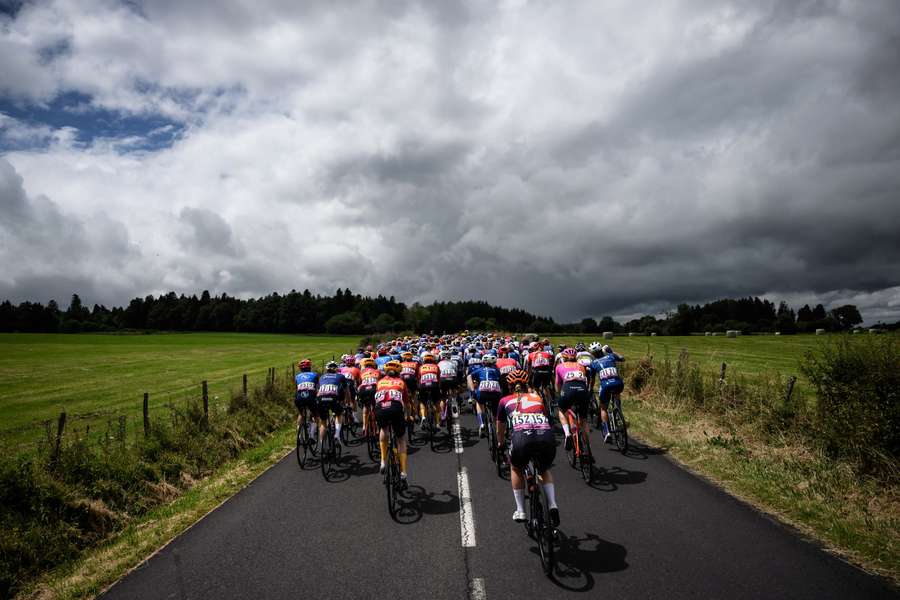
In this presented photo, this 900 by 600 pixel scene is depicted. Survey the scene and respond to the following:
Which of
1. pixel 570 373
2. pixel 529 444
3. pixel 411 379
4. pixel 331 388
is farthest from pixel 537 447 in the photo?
pixel 411 379

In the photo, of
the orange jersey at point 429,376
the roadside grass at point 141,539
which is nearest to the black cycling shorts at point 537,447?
the roadside grass at point 141,539

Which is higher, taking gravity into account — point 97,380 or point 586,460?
point 586,460

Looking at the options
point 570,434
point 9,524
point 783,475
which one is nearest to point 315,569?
point 9,524

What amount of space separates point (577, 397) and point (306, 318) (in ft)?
407

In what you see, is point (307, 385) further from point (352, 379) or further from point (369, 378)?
point (352, 379)

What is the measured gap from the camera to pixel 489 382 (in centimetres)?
1038

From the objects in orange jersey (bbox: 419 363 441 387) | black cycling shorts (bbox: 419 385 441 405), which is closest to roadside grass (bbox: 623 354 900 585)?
black cycling shorts (bbox: 419 385 441 405)

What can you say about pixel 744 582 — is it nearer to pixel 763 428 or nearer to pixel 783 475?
pixel 783 475

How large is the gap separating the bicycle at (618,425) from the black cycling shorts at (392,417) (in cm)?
497

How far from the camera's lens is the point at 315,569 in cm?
529

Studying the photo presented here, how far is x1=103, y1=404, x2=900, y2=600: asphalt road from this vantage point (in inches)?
187

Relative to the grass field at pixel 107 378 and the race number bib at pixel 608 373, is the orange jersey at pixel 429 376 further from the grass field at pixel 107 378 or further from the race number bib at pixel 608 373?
the grass field at pixel 107 378

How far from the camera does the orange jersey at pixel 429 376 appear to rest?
1170cm

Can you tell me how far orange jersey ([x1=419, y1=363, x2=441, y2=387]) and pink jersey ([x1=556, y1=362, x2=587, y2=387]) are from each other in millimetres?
3774
